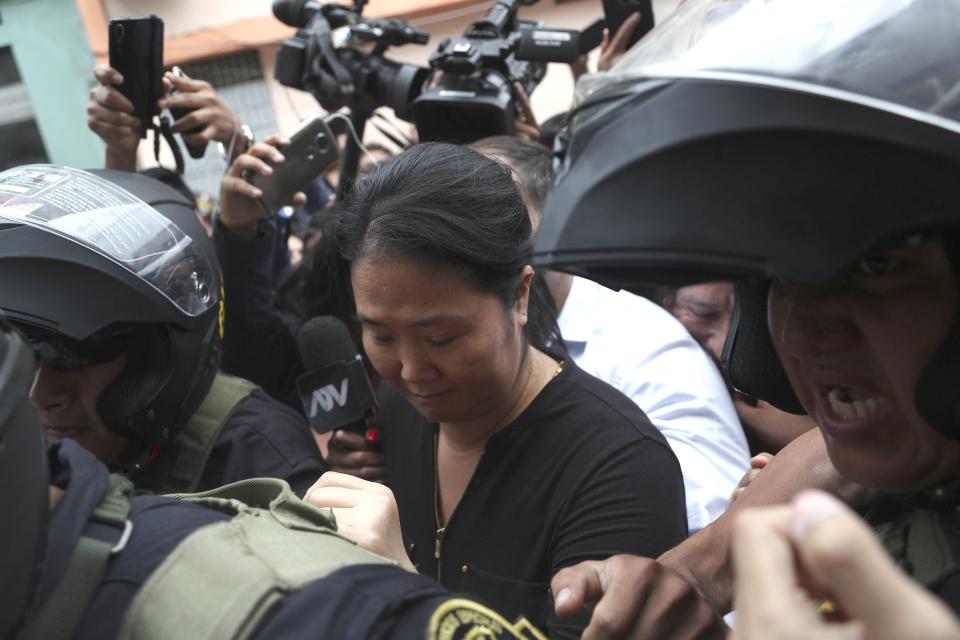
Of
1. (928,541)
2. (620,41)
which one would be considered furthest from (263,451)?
(620,41)

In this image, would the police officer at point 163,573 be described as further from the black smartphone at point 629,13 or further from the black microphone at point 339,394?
the black smartphone at point 629,13

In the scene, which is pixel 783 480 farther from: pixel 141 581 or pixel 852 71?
pixel 141 581

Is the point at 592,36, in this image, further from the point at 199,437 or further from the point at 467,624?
the point at 467,624

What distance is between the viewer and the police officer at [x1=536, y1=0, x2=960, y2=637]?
891 mm

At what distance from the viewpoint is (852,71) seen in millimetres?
907

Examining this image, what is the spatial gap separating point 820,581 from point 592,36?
9.03 feet

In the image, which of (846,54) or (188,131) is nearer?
(846,54)

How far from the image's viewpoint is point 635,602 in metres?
1.11

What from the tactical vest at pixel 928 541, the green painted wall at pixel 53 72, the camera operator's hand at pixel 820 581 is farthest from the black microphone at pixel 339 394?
the green painted wall at pixel 53 72

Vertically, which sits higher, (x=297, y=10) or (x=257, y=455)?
(x=297, y=10)

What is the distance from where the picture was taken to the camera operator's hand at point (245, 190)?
2.47 m

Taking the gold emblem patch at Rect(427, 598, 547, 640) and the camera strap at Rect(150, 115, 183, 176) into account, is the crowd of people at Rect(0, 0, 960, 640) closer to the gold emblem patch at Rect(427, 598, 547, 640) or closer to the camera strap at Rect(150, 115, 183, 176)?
the gold emblem patch at Rect(427, 598, 547, 640)

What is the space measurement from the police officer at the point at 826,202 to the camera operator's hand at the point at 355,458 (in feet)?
3.54

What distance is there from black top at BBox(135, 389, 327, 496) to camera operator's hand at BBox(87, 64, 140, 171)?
853 mm
